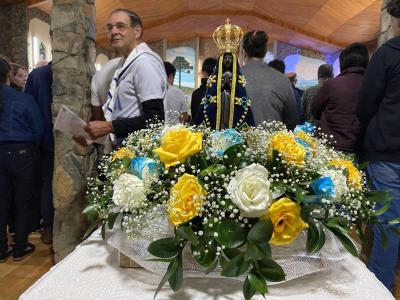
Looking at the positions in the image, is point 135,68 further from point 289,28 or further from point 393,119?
point 289,28

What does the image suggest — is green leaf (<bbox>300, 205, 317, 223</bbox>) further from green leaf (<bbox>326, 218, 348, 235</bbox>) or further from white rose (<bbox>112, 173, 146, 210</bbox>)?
white rose (<bbox>112, 173, 146, 210</bbox>)

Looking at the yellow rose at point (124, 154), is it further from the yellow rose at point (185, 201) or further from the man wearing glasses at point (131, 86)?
the man wearing glasses at point (131, 86)

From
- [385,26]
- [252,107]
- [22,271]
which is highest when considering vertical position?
[385,26]

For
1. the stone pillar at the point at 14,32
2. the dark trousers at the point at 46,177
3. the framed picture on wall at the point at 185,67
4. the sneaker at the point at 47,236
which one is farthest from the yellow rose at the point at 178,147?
the framed picture on wall at the point at 185,67

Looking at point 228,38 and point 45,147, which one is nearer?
point 228,38

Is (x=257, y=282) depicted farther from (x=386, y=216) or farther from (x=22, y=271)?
(x=22, y=271)

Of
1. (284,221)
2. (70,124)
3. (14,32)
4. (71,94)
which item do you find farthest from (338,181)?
(14,32)

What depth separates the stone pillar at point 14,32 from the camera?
253 inches

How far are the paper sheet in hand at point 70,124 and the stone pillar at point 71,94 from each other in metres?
0.61

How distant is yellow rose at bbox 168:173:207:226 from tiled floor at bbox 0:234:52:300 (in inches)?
79.7

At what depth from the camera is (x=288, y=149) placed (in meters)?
0.92

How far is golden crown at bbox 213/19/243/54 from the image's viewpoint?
1.47 m

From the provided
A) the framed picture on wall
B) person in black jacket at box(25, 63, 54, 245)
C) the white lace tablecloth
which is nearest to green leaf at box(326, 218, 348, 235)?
the white lace tablecloth

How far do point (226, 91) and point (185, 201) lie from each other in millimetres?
712
